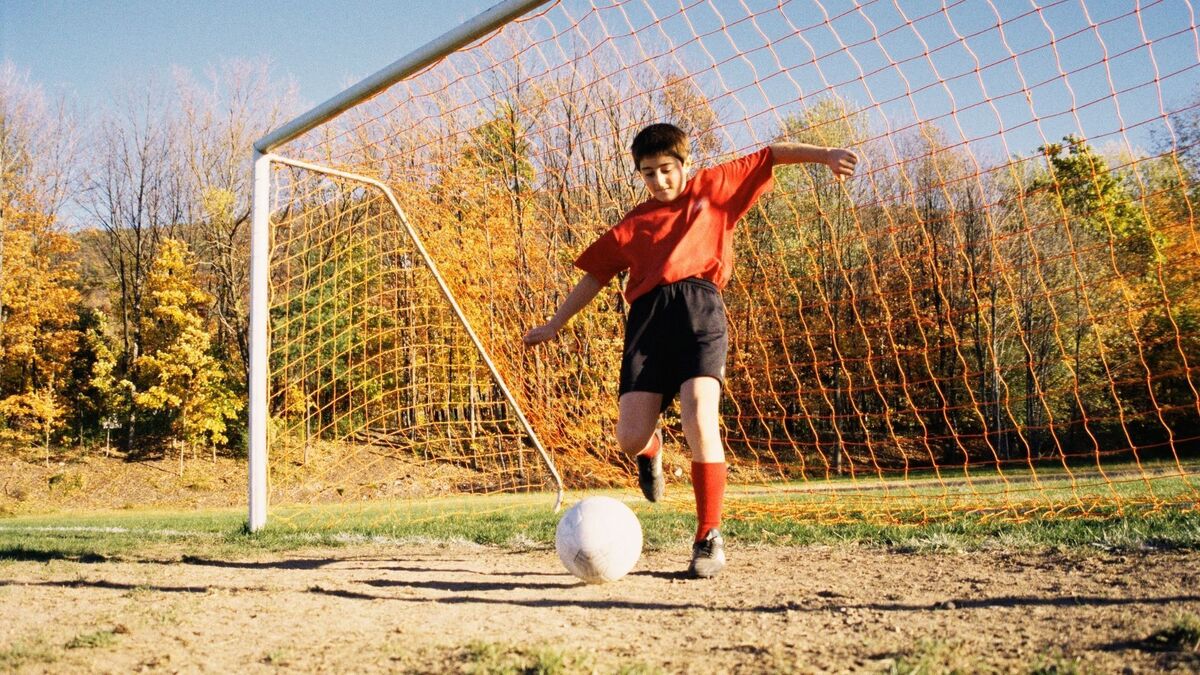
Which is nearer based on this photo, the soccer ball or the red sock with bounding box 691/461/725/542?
the soccer ball

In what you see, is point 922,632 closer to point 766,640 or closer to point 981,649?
point 981,649

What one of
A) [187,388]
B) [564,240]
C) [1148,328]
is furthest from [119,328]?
[1148,328]

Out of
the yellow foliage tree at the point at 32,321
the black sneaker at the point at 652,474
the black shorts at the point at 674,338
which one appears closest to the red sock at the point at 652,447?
the black sneaker at the point at 652,474

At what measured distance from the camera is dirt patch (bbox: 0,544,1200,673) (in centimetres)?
201

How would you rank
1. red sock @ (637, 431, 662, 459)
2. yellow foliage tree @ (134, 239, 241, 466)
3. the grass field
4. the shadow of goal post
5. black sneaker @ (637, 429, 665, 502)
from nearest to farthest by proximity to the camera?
the grass field, red sock @ (637, 431, 662, 459), black sneaker @ (637, 429, 665, 502), the shadow of goal post, yellow foliage tree @ (134, 239, 241, 466)

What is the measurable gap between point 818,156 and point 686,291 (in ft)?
2.46

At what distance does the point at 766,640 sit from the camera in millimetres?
Answer: 2152

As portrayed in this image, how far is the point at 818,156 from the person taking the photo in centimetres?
340

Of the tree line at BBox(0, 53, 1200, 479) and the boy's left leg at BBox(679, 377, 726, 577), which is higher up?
the tree line at BBox(0, 53, 1200, 479)

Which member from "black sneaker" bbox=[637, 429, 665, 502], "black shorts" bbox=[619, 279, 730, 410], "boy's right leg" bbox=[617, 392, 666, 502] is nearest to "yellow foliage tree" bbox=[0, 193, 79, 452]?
"black sneaker" bbox=[637, 429, 665, 502]

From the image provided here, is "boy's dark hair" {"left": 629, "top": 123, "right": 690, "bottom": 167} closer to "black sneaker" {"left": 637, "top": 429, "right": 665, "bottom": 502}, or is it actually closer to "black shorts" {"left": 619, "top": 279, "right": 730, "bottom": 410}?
"black shorts" {"left": 619, "top": 279, "right": 730, "bottom": 410}

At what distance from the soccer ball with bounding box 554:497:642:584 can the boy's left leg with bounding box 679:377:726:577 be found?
11.6 inches

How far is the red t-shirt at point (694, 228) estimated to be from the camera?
11.2ft

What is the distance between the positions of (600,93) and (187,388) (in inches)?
748
